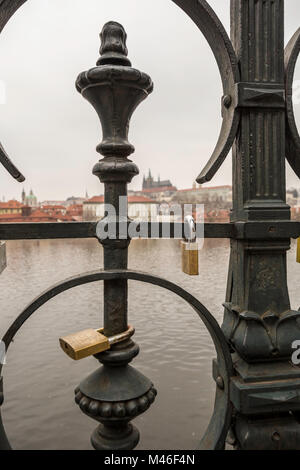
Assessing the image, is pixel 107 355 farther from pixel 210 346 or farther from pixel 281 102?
pixel 210 346

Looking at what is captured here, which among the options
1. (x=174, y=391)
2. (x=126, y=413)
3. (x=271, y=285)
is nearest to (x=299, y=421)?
(x=271, y=285)

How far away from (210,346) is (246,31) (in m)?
6.20

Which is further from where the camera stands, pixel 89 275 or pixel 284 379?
pixel 284 379

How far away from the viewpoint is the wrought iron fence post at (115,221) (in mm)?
1269

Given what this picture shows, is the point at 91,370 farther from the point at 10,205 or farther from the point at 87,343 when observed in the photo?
the point at 10,205

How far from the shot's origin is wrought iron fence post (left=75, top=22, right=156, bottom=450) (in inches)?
49.9

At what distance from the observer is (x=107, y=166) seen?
1.28 meters

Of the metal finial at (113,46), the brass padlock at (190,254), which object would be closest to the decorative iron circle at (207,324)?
the brass padlock at (190,254)

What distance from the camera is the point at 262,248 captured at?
133cm

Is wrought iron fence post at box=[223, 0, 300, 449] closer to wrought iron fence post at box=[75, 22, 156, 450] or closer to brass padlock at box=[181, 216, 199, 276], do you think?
brass padlock at box=[181, 216, 199, 276]

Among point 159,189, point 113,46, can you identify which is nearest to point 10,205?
point 159,189

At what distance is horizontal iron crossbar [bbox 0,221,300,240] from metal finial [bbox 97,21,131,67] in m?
0.57

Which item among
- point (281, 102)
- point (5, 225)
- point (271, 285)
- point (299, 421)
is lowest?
point (299, 421)

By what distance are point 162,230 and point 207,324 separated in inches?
14.5
